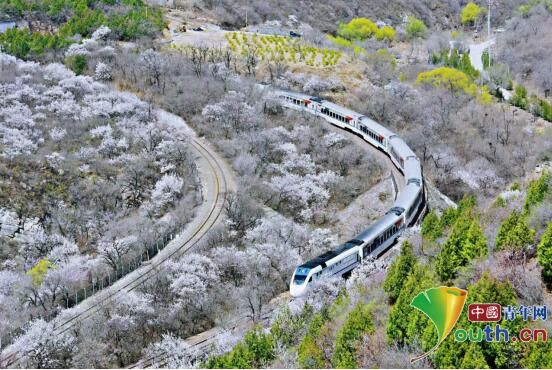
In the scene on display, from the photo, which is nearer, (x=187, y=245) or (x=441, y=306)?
(x=441, y=306)

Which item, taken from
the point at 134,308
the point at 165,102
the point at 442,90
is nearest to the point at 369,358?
the point at 134,308

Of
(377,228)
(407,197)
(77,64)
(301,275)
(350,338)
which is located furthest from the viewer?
(77,64)

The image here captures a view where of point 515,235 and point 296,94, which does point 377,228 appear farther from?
point 296,94

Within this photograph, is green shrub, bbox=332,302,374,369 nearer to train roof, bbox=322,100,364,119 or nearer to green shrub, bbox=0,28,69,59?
train roof, bbox=322,100,364,119

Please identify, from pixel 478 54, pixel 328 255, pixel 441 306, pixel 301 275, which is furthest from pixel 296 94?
pixel 478 54

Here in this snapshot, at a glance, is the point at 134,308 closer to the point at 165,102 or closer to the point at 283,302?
the point at 283,302

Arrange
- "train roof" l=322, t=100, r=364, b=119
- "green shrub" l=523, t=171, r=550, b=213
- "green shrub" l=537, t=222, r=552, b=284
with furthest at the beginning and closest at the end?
1. "train roof" l=322, t=100, r=364, b=119
2. "green shrub" l=523, t=171, r=550, b=213
3. "green shrub" l=537, t=222, r=552, b=284

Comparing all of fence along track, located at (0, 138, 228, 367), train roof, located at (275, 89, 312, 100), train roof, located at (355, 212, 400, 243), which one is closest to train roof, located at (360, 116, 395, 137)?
train roof, located at (275, 89, 312, 100)
